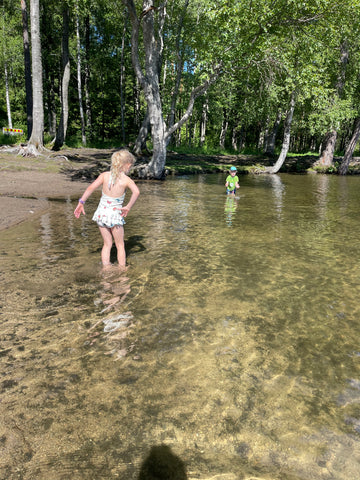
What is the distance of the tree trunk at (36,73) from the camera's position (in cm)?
2011

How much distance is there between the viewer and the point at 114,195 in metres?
6.00

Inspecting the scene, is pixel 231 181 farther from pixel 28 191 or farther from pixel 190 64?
pixel 190 64

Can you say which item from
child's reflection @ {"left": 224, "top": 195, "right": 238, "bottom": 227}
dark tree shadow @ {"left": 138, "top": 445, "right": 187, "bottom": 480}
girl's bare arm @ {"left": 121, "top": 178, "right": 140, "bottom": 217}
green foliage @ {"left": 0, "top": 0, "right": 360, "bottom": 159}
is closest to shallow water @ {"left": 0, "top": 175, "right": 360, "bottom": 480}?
dark tree shadow @ {"left": 138, "top": 445, "right": 187, "bottom": 480}

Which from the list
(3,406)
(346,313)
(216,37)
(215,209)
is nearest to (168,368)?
(3,406)

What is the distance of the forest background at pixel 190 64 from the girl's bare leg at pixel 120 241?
14135 mm

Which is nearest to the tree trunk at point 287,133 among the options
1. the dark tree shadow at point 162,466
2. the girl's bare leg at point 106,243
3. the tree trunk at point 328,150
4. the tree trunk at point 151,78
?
the tree trunk at point 328,150

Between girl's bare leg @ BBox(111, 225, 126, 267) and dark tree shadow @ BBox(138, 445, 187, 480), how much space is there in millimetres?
4120

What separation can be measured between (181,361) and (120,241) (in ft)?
10.3

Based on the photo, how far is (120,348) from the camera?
12.8 ft

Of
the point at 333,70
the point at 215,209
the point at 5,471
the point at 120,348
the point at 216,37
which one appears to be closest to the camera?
the point at 5,471

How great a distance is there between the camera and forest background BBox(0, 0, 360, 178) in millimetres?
17938

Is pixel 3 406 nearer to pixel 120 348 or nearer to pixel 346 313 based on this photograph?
pixel 120 348

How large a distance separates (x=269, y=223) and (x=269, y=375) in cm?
782

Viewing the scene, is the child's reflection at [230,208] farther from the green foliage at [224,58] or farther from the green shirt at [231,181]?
the green foliage at [224,58]
